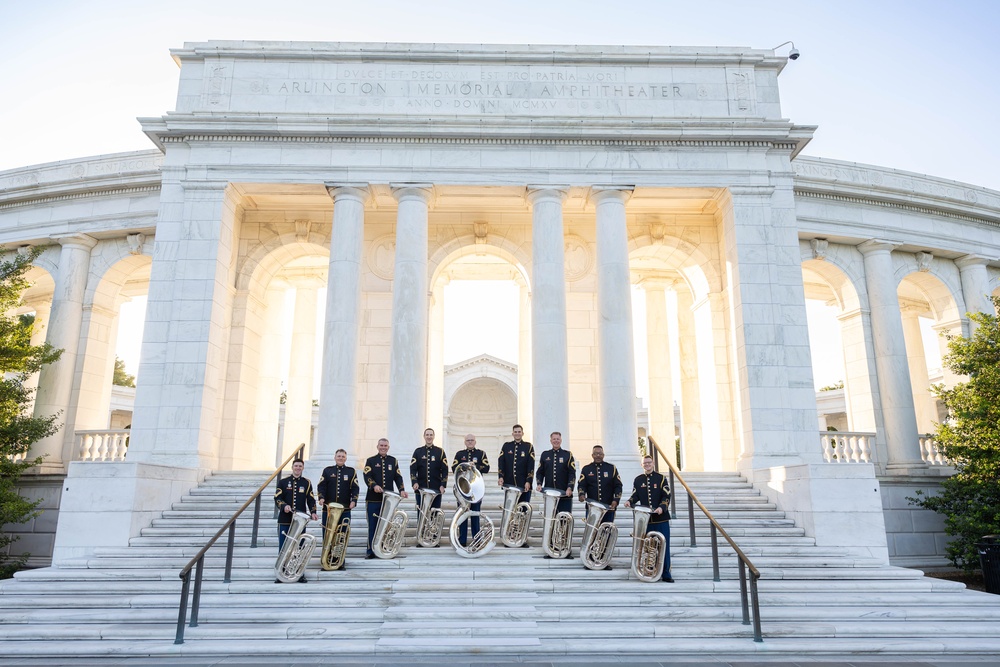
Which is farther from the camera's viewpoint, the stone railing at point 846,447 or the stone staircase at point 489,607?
the stone railing at point 846,447

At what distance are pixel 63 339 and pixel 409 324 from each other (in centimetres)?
1232

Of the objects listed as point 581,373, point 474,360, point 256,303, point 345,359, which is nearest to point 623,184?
point 581,373

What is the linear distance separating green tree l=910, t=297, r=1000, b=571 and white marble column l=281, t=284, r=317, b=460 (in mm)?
19404

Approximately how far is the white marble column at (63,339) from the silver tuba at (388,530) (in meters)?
14.3

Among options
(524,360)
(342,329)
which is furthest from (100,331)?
(524,360)

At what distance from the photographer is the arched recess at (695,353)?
70.3 ft

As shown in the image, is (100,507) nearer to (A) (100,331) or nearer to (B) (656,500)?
(B) (656,500)

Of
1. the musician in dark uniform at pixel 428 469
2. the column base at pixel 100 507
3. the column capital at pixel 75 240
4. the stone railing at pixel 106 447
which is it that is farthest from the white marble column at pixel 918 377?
the column capital at pixel 75 240

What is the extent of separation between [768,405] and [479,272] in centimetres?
1226

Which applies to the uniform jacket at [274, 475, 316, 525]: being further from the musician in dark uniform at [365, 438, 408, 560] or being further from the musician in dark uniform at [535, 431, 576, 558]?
the musician in dark uniform at [535, 431, 576, 558]

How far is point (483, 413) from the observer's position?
38594 mm

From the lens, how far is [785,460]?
57.3 ft

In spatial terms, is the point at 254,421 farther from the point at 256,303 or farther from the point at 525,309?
the point at 525,309

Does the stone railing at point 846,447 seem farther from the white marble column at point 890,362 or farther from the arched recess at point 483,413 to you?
the arched recess at point 483,413
